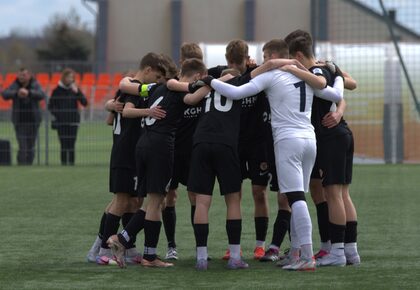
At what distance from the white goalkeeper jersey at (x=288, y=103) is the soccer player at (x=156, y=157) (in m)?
0.64

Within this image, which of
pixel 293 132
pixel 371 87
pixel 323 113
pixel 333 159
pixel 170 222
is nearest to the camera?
pixel 293 132

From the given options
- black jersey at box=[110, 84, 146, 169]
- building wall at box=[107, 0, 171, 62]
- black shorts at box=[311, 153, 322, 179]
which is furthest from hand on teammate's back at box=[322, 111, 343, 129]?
building wall at box=[107, 0, 171, 62]

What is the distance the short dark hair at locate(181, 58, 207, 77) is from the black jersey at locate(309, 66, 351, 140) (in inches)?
34.1

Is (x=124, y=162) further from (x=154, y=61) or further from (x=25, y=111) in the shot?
(x=25, y=111)

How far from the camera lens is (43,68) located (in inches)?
1253

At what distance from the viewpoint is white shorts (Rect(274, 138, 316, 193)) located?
8492 mm

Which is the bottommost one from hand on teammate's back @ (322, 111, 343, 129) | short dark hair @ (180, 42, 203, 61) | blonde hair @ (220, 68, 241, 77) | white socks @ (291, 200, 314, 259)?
white socks @ (291, 200, 314, 259)

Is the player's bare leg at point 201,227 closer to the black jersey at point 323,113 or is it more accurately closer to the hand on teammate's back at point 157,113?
the hand on teammate's back at point 157,113

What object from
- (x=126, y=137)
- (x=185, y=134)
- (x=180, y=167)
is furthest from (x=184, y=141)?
(x=126, y=137)

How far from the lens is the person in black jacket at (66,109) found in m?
21.3

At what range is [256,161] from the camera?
30.6 ft

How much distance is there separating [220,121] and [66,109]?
13.0 metres

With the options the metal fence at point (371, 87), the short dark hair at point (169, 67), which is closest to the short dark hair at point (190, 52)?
the short dark hair at point (169, 67)

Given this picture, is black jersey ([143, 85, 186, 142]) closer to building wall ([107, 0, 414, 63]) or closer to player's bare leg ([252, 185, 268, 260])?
player's bare leg ([252, 185, 268, 260])
